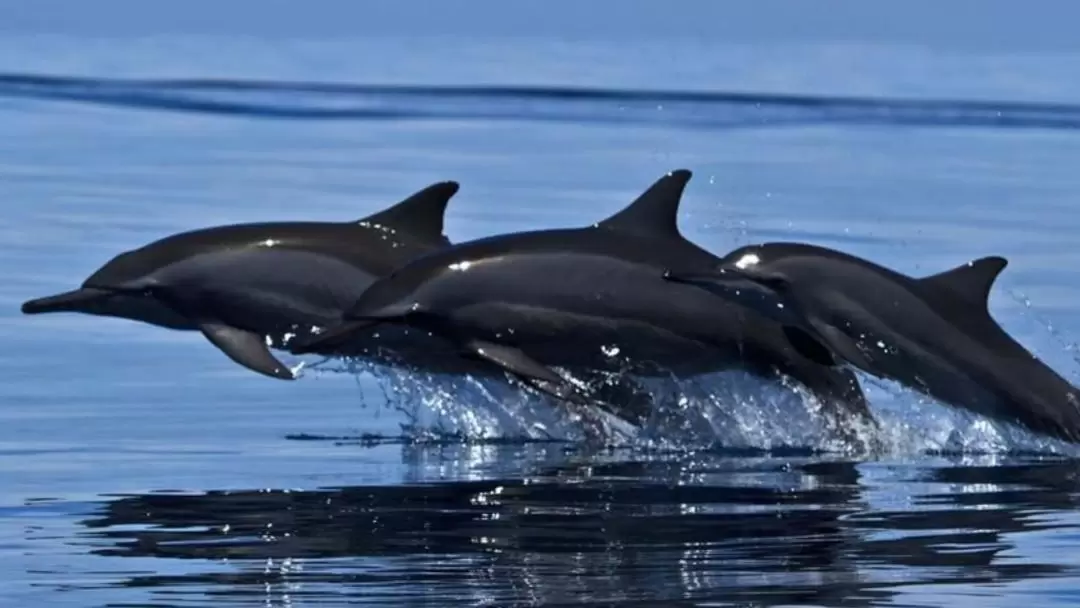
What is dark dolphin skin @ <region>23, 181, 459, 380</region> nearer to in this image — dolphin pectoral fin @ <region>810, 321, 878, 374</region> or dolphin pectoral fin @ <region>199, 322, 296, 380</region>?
dolphin pectoral fin @ <region>199, 322, 296, 380</region>

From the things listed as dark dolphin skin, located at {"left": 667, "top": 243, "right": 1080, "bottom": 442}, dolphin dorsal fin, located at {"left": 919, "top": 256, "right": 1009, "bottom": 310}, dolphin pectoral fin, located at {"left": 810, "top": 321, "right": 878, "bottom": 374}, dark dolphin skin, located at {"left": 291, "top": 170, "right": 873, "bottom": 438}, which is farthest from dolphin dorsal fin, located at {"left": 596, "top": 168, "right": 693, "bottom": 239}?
dolphin dorsal fin, located at {"left": 919, "top": 256, "right": 1009, "bottom": 310}

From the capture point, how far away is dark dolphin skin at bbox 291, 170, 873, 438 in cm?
1404

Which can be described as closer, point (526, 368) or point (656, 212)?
point (526, 368)

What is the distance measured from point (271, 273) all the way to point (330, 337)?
0.60 meters

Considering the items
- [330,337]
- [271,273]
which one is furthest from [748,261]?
[271,273]

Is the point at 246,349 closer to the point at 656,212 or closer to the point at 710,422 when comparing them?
the point at 656,212

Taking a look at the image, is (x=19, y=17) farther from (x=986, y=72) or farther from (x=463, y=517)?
(x=463, y=517)

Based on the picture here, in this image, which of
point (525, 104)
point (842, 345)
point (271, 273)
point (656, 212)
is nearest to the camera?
point (842, 345)

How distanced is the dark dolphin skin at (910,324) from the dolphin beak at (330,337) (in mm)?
1574

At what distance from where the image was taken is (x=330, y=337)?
14305 millimetres

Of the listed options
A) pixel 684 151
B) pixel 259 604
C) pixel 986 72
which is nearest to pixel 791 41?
pixel 986 72

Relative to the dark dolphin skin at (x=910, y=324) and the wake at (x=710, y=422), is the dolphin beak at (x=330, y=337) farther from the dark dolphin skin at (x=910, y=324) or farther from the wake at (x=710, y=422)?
the dark dolphin skin at (x=910, y=324)

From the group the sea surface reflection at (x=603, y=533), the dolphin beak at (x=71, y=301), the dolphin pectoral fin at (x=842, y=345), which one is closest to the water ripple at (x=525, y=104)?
the dolphin beak at (x=71, y=301)

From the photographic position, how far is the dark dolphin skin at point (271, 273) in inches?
579
